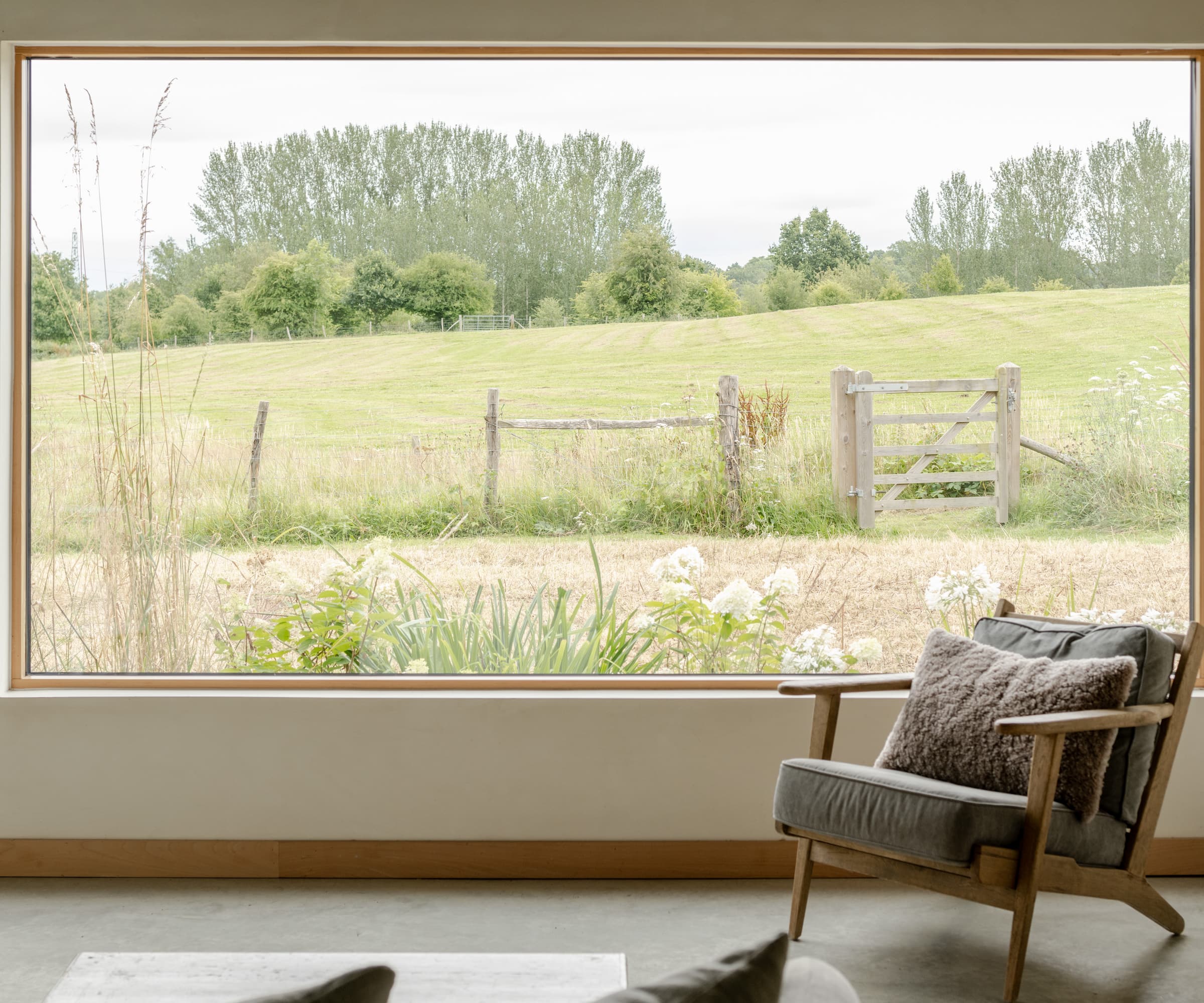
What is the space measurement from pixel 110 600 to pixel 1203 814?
3.45 meters

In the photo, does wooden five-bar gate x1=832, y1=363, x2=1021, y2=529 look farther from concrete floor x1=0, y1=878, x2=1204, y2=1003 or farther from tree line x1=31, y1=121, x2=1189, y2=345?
concrete floor x1=0, y1=878, x2=1204, y2=1003

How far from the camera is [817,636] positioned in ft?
11.7

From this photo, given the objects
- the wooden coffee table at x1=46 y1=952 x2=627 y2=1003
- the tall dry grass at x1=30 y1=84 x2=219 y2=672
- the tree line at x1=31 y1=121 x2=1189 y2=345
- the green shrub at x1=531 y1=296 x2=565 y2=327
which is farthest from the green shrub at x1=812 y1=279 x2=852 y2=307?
the wooden coffee table at x1=46 y1=952 x2=627 y2=1003

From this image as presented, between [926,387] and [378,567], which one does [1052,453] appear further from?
[378,567]

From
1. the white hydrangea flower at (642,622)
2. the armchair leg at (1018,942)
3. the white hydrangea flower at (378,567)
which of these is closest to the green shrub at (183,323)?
the white hydrangea flower at (378,567)

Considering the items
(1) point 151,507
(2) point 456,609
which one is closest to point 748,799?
(2) point 456,609

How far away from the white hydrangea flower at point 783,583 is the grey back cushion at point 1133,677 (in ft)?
2.53

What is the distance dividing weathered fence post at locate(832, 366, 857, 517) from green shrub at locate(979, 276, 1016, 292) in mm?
515

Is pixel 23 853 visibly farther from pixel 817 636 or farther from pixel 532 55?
pixel 532 55

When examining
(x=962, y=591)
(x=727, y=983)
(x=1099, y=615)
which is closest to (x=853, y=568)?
(x=962, y=591)

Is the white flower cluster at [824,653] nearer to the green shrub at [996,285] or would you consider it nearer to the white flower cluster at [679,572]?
the white flower cluster at [679,572]

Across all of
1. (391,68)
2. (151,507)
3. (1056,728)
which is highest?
(391,68)

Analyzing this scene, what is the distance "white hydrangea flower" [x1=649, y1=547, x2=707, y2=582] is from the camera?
11.7ft

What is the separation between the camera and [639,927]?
2969mm
